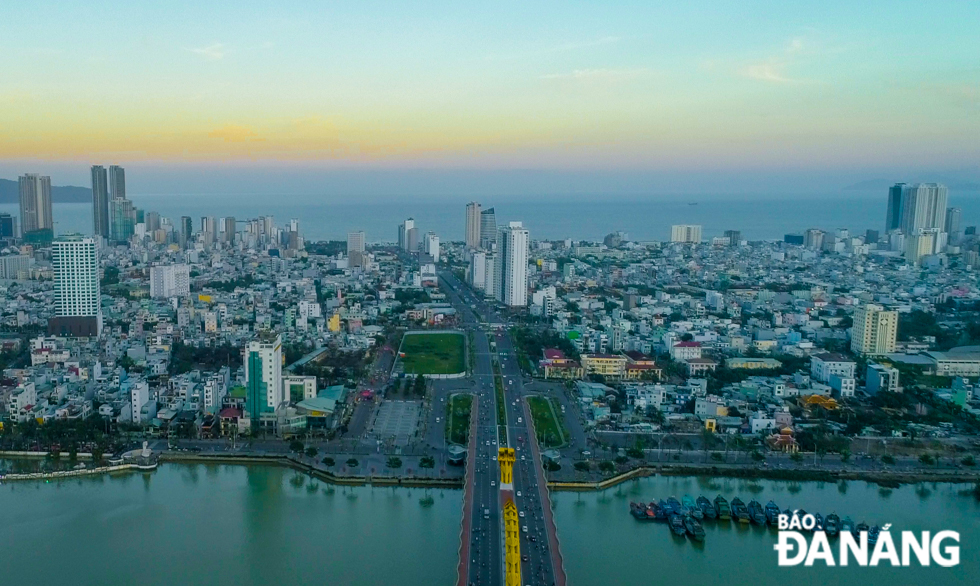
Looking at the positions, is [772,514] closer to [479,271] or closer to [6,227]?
[479,271]

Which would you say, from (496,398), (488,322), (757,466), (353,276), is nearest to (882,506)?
(757,466)

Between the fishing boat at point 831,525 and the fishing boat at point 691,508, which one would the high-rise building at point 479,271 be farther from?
the fishing boat at point 831,525

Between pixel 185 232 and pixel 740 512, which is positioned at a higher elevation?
pixel 185 232

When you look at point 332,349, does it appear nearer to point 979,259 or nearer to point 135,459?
point 135,459

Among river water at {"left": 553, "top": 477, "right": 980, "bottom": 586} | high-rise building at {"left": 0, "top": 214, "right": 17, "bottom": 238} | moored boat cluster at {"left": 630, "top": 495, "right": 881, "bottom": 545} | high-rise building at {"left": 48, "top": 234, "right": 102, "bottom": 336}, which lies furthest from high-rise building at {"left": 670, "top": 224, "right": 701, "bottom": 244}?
moored boat cluster at {"left": 630, "top": 495, "right": 881, "bottom": 545}

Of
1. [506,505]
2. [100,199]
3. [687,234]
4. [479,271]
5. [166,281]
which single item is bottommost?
[506,505]

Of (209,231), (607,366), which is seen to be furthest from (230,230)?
(607,366)
